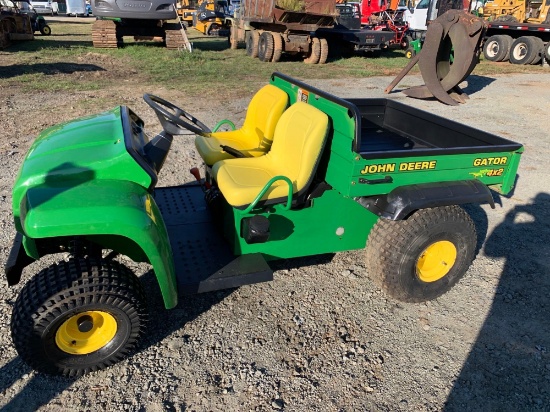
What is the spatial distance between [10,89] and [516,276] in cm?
937

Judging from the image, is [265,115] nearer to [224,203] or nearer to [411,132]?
[224,203]

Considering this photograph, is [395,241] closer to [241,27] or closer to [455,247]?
[455,247]

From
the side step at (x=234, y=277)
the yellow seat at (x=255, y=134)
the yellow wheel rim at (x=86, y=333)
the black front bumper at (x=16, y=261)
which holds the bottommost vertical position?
the yellow wheel rim at (x=86, y=333)

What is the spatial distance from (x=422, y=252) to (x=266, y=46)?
12.3 metres

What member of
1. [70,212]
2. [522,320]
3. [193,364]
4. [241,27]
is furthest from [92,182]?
[241,27]

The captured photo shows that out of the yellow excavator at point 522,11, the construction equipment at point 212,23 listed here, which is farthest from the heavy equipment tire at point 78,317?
the construction equipment at point 212,23

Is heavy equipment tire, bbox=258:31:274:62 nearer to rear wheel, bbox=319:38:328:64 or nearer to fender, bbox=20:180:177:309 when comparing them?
rear wheel, bbox=319:38:328:64

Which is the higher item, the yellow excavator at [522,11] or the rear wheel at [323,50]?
the yellow excavator at [522,11]

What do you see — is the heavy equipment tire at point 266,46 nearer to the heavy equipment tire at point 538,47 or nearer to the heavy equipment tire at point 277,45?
the heavy equipment tire at point 277,45

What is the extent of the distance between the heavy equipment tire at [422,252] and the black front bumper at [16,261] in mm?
2252

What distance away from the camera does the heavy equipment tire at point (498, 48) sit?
672 inches

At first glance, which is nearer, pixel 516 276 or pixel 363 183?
pixel 363 183

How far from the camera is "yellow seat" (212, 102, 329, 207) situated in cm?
298

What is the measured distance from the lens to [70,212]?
227 cm
